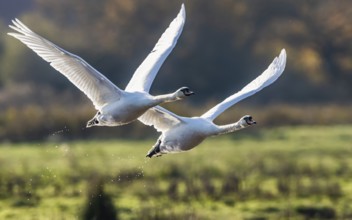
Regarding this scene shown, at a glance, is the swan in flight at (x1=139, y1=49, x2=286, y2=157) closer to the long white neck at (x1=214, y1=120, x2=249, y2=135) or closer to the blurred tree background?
the long white neck at (x1=214, y1=120, x2=249, y2=135)

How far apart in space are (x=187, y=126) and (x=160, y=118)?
2.49 ft

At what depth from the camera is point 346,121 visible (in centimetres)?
2355

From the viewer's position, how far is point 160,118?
11.2m

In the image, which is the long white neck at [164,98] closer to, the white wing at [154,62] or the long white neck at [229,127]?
the long white neck at [229,127]

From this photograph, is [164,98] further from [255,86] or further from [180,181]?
[180,181]

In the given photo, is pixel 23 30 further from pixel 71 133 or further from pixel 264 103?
pixel 264 103

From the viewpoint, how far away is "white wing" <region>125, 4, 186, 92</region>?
11344 millimetres

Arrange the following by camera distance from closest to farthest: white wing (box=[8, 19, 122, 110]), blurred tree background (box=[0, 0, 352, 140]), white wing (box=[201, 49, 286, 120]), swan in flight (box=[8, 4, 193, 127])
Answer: swan in flight (box=[8, 4, 193, 127]), white wing (box=[8, 19, 122, 110]), white wing (box=[201, 49, 286, 120]), blurred tree background (box=[0, 0, 352, 140])

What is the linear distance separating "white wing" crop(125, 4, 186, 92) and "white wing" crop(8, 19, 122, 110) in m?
0.34

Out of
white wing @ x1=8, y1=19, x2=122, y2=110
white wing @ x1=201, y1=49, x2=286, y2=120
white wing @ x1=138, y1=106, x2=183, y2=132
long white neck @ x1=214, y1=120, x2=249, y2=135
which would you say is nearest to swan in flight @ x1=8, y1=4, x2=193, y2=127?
white wing @ x1=8, y1=19, x2=122, y2=110

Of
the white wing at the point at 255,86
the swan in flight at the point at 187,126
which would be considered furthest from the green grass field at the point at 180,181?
the white wing at the point at 255,86

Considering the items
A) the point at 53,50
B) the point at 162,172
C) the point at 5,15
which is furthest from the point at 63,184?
the point at 5,15

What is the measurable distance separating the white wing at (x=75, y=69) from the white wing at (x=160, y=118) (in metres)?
0.49

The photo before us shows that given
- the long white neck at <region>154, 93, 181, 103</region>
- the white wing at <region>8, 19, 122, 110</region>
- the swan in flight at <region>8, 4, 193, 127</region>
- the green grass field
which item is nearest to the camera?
the long white neck at <region>154, 93, 181, 103</region>
